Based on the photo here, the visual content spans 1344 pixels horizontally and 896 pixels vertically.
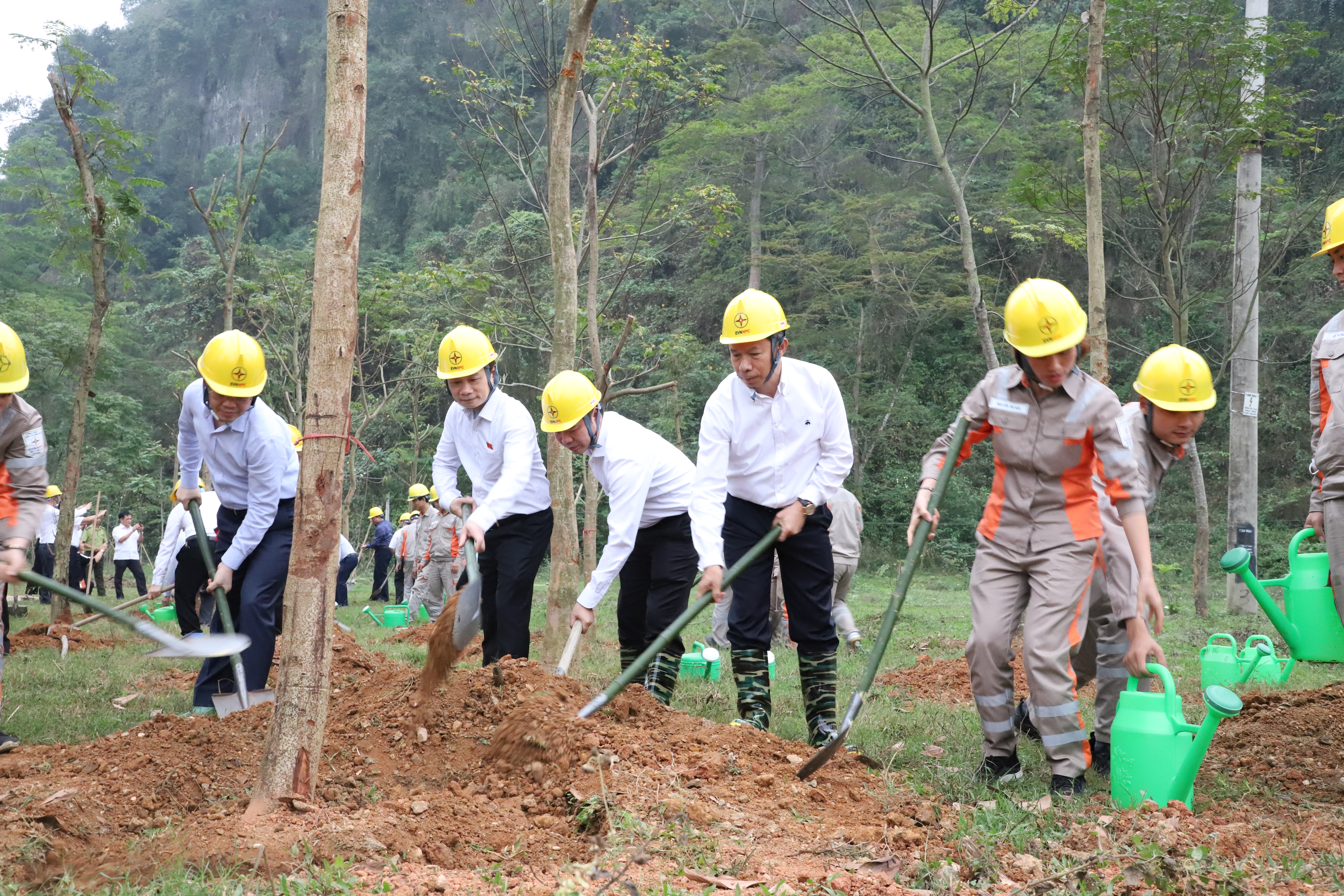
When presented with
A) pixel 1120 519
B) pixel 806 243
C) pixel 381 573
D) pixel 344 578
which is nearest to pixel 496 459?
pixel 1120 519

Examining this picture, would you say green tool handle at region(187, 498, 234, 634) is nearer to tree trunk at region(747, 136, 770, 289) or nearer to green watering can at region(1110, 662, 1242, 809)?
green watering can at region(1110, 662, 1242, 809)

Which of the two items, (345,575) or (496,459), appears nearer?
(496,459)

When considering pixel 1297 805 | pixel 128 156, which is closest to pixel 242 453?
pixel 1297 805

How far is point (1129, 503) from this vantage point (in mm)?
4023

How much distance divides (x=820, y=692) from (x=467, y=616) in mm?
1753

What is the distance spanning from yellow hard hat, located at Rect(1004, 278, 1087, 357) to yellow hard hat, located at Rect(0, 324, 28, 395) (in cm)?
410

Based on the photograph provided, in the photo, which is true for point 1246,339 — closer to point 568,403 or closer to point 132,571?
point 568,403

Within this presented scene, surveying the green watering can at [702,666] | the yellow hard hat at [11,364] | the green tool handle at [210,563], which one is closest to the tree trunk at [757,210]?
the green watering can at [702,666]

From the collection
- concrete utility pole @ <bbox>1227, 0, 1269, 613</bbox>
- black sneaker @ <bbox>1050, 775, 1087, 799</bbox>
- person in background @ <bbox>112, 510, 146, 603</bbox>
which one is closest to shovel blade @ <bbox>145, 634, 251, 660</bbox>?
black sneaker @ <bbox>1050, 775, 1087, 799</bbox>

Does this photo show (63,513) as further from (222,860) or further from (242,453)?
(222,860)

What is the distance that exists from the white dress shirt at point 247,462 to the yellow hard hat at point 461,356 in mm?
925

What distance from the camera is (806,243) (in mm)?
28922

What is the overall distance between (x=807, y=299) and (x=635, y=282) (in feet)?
18.3

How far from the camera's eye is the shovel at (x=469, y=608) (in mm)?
5152
